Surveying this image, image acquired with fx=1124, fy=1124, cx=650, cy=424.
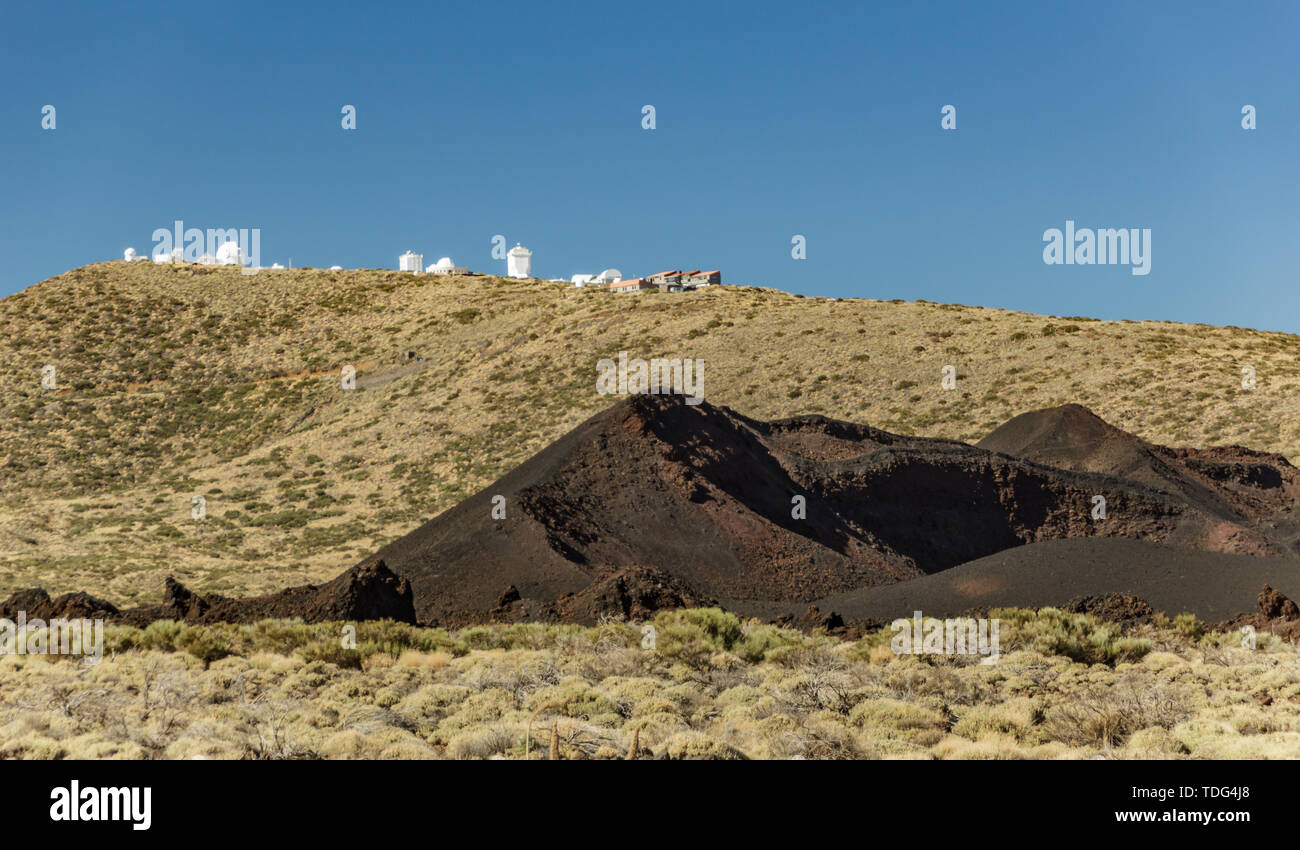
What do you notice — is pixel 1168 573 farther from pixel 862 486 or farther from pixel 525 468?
pixel 525 468

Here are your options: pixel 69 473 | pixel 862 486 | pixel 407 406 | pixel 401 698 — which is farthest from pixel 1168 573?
pixel 69 473

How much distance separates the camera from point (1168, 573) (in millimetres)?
19234

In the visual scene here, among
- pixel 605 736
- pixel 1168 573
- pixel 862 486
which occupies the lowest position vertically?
pixel 605 736

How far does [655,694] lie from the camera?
13.1m

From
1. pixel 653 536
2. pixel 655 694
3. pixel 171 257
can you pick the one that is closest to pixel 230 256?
pixel 171 257

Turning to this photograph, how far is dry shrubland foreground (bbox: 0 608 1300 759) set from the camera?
1075 cm

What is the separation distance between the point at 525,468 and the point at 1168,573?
14.3 metres

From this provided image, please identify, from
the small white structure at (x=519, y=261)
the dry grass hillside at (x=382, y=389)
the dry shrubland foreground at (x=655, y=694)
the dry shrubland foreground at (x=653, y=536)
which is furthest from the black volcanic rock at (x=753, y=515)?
the small white structure at (x=519, y=261)

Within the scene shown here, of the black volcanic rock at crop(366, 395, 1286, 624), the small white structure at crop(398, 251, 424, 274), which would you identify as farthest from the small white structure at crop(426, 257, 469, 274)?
the black volcanic rock at crop(366, 395, 1286, 624)

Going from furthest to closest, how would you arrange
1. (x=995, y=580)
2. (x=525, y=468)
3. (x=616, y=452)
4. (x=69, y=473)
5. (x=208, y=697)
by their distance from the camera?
(x=69, y=473) → (x=525, y=468) → (x=616, y=452) → (x=995, y=580) → (x=208, y=697)

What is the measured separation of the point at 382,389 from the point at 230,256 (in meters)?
35.3

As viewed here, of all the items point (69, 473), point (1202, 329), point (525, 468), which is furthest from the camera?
point (1202, 329)

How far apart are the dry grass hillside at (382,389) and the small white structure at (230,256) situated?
21.3 feet

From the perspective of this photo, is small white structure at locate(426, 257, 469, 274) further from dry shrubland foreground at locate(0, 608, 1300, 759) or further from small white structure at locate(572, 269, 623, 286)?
dry shrubland foreground at locate(0, 608, 1300, 759)
